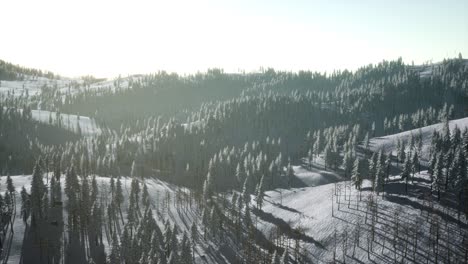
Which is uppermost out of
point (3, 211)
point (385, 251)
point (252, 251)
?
point (3, 211)

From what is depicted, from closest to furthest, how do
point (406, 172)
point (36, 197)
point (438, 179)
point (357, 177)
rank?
point (36, 197) < point (438, 179) < point (406, 172) < point (357, 177)

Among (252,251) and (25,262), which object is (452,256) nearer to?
(252,251)

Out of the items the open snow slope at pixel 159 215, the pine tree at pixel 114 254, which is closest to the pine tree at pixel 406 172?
the open snow slope at pixel 159 215

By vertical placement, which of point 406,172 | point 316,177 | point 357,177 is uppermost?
point 406,172

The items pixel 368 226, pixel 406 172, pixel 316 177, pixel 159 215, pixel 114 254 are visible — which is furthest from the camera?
pixel 316 177

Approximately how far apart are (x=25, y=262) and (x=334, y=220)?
4082 inches

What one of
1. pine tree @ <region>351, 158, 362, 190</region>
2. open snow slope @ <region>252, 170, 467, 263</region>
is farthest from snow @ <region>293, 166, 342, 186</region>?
pine tree @ <region>351, 158, 362, 190</region>

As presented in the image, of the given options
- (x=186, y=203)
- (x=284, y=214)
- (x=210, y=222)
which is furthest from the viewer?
(x=186, y=203)

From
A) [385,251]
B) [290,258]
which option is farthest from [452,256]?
[290,258]

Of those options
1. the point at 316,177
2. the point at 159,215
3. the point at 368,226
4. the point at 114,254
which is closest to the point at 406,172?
the point at 368,226

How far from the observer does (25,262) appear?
10106 centimetres

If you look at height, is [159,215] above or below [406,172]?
below

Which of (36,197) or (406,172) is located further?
(406,172)

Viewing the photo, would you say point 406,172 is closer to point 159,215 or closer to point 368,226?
point 368,226
